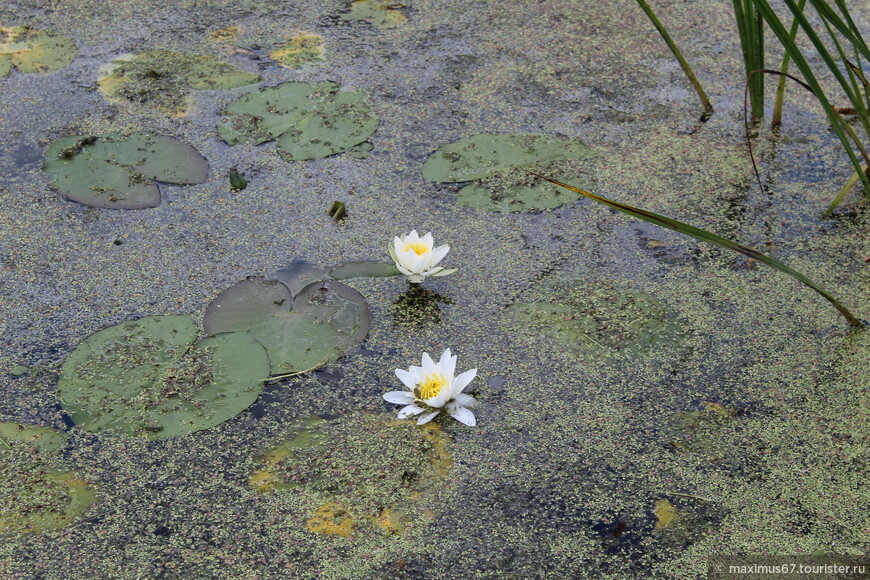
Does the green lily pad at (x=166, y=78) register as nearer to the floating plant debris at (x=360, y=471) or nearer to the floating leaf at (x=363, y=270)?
the floating leaf at (x=363, y=270)

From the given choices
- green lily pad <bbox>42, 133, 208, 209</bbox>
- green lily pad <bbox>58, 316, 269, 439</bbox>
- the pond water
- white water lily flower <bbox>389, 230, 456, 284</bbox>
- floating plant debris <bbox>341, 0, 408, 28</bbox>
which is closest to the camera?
the pond water

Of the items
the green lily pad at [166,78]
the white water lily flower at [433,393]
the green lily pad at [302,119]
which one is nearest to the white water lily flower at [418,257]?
the white water lily flower at [433,393]

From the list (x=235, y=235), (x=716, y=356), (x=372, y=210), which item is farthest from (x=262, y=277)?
(x=716, y=356)

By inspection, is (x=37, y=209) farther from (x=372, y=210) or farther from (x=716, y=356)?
(x=716, y=356)

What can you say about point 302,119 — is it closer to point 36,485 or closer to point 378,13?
point 378,13

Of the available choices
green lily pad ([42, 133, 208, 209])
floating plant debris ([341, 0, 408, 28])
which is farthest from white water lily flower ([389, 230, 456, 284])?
floating plant debris ([341, 0, 408, 28])

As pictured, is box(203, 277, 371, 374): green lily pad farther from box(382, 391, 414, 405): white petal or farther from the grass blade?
the grass blade
